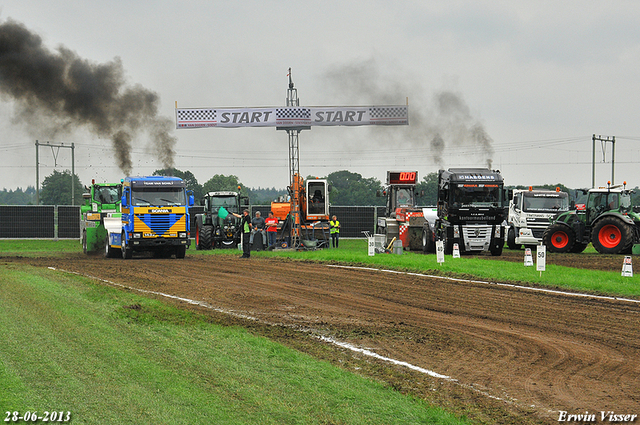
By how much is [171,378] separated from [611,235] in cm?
2559

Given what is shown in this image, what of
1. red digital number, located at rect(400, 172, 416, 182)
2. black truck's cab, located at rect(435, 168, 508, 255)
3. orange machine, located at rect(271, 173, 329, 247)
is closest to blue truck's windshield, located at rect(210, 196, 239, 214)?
orange machine, located at rect(271, 173, 329, 247)

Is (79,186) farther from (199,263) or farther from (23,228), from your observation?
(199,263)

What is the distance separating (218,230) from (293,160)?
7521 mm

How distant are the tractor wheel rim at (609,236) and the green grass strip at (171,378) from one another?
22159 mm

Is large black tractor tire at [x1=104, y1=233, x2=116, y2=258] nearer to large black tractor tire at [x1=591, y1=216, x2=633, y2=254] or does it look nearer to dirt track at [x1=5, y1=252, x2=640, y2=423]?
dirt track at [x1=5, y1=252, x2=640, y2=423]

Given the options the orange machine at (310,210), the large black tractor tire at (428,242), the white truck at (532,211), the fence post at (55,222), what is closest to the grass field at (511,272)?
the large black tractor tire at (428,242)

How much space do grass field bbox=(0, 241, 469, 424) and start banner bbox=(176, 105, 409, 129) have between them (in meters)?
37.2

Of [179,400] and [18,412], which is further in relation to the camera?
[179,400]

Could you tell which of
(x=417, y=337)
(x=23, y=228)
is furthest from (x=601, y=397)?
(x=23, y=228)

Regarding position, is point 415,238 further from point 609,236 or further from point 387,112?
A: point 387,112

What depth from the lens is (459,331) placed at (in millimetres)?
11602

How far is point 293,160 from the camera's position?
41.8 meters

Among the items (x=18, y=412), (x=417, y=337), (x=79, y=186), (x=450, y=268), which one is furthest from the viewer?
(x=79, y=186)

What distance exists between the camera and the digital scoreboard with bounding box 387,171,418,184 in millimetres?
35625
